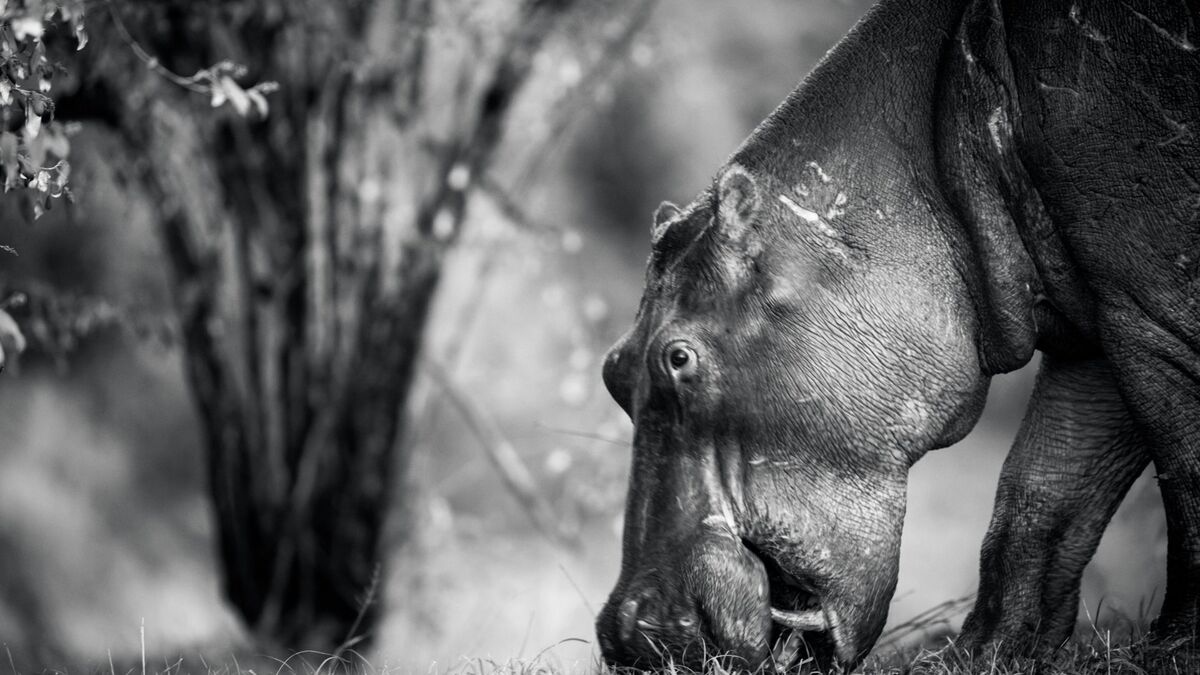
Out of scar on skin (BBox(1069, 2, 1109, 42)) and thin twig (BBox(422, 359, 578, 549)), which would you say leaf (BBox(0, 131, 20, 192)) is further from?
thin twig (BBox(422, 359, 578, 549))

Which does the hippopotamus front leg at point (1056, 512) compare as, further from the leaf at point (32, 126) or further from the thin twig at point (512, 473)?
the thin twig at point (512, 473)

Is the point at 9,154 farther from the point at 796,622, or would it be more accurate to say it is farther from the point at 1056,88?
the point at 1056,88

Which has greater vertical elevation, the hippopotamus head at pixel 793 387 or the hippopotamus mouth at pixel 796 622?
the hippopotamus head at pixel 793 387

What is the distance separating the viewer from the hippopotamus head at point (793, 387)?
10.1ft

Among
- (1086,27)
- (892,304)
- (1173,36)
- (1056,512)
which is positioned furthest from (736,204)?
(1056,512)

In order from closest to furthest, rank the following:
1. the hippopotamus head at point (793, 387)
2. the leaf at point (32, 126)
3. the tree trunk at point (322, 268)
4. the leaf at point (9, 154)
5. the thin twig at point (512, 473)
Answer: the leaf at point (9, 154) < the leaf at point (32, 126) < the hippopotamus head at point (793, 387) < the tree trunk at point (322, 268) < the thin twig at point (512, 473)

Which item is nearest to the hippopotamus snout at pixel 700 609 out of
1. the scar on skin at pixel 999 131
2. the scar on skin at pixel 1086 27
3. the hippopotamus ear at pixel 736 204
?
the hippopotamus ear at pixel 736 204

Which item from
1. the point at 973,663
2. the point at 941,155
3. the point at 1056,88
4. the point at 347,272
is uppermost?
the point at 1056,88

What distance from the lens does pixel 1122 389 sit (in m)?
3.12

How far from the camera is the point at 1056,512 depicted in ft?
11.6

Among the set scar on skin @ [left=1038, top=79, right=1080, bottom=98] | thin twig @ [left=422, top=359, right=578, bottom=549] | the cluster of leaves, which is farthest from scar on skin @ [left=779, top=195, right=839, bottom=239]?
thin twig @ [left=422, top=359, right=578, bottom=549]

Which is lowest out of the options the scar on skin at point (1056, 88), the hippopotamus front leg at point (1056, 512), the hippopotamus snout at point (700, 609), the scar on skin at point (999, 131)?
the hippopotamus snout at point (700, 609)

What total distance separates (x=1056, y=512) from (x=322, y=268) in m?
4.49

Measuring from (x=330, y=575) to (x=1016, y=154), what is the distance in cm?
493
